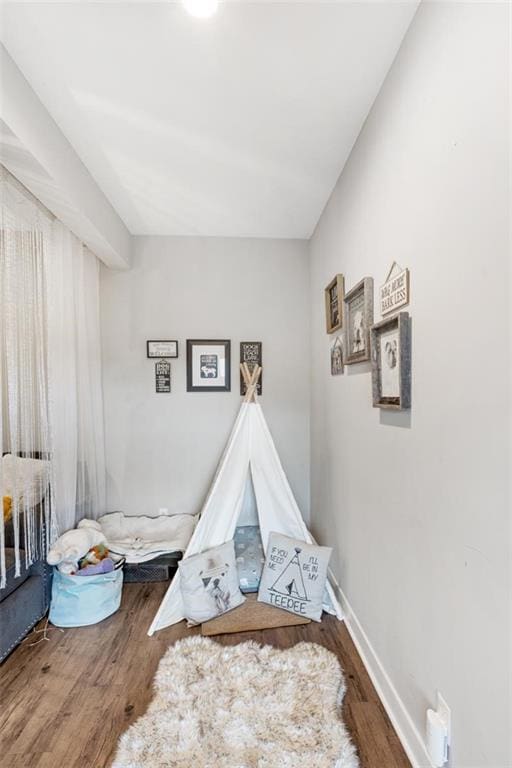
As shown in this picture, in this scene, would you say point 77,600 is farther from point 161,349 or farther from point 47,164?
point 47,164

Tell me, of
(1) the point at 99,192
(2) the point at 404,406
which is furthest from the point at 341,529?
(1) the point at 99,192

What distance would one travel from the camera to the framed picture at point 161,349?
10.6ft

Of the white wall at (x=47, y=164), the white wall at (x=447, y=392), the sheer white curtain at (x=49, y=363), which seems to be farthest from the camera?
the sheer white curtain at (x=49, y=363)

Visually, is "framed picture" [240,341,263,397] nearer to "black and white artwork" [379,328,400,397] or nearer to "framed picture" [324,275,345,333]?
"framed picture" [324,275,345,333]

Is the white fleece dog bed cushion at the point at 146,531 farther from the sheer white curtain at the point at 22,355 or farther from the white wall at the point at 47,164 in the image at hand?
the white wall at the point at 47,164

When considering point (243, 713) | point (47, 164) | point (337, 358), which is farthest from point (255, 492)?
point (47, 164)

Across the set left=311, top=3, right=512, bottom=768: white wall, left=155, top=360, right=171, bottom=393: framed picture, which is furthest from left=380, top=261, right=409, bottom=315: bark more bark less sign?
left=155, top=360, right=171, bottom=393: framed picture

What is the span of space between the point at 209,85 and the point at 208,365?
198 cm

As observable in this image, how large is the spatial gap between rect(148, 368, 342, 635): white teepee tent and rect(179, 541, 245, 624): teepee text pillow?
0.38ft

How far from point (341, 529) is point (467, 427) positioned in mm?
1466

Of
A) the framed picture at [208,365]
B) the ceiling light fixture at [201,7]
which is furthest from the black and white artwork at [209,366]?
the ceiling light fixture at [201,7]

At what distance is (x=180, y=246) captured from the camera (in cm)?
326

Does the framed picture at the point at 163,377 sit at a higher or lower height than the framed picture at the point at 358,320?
lower

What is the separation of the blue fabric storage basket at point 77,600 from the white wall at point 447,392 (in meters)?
1.50
